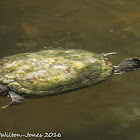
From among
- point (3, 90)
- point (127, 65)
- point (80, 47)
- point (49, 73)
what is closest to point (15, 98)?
point (3, 90)

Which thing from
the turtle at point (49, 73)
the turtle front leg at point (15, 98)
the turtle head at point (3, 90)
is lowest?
the turtle front leg at point (15, 98)

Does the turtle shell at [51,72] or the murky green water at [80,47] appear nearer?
the murky green water at [80,47]

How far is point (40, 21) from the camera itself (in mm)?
7828

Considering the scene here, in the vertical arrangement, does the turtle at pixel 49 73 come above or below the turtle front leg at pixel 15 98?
above

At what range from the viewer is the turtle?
4441mm

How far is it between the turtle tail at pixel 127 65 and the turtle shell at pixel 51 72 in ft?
0.67

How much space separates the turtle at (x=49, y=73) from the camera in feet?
14.6

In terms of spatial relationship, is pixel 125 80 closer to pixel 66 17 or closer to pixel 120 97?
pixel 120 97

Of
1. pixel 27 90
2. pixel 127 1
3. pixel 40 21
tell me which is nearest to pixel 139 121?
pixel 27 90

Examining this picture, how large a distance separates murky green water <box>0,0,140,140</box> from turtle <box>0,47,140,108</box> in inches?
6.7

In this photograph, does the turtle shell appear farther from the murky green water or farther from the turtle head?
the murky green water

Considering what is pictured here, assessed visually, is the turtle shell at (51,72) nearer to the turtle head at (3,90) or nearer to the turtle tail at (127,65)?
the turtle head at (3,90)

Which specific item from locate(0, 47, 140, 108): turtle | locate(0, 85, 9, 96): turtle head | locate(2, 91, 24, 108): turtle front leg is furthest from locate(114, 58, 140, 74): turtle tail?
locate(0, 85, 9, 96): turtle head

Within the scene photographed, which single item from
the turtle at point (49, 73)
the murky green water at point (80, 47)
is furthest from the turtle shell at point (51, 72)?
the murky green water at point (80, 47)
